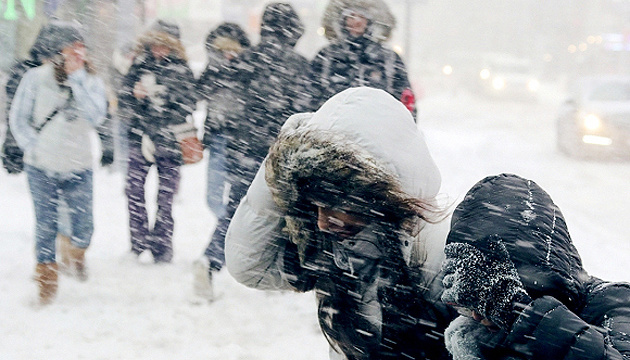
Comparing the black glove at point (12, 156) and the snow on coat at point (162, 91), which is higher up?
the snow on coat at point (162, 91)

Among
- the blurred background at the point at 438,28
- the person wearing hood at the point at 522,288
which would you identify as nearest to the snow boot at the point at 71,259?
the person wearing hood at the point at 522,288

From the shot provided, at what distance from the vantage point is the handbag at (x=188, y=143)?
5391 millimetres

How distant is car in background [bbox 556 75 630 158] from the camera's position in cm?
1298

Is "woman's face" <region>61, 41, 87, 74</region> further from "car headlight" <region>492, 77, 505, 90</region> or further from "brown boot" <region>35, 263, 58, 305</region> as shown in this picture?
"car headlight" <region>492, 77, 505, 90</region>

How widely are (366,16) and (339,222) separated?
3145 mm

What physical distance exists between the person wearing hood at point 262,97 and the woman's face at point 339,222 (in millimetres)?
Result: 2994

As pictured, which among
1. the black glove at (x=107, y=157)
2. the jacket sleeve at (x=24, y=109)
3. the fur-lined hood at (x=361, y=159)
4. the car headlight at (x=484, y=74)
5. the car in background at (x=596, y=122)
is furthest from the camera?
the car headlight at (x=484, y=74)

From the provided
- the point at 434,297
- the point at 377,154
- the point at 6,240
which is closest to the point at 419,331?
the point at 434,297

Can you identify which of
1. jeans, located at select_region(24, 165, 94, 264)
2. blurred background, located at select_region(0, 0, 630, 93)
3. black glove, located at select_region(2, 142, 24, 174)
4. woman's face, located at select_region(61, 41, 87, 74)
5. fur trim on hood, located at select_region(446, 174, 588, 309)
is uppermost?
fur trim on hood, located at select_region(446, 174, 588, 309)

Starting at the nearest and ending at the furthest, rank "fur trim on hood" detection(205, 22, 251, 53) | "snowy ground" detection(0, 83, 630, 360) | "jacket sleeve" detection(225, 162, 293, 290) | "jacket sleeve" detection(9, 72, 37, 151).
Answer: "jacket sleeve" detection(225, 162, 293, 290) → "snowy ground" detection(0, 83, 630, 360) → "jacket sleeve" detection(9, 72, 37, 151) → "fur trim on hood" detection(205, 22, 251, 53)

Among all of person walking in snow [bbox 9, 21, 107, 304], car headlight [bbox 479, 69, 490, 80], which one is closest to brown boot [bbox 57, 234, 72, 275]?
person walking in snow [bbox 9, 21, 107, 304]

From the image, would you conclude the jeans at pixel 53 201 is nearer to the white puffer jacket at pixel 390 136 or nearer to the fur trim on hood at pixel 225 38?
the fur trim on hood at pixel 225 38

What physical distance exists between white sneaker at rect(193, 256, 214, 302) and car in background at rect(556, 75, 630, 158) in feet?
34.5

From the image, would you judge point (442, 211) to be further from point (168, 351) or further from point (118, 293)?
→ point (118, 293)
